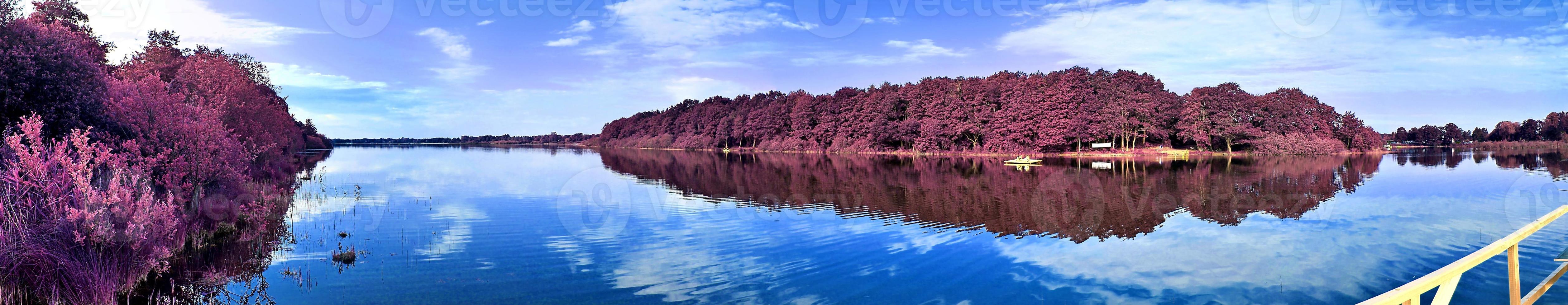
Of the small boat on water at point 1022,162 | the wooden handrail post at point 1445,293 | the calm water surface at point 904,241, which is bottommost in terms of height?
the calm water surface at point 904,241

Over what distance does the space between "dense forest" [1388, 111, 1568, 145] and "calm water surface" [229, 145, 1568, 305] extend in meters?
139

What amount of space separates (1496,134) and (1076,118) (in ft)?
453

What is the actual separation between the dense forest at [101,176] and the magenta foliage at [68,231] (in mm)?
25

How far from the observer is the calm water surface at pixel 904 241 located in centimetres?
1052

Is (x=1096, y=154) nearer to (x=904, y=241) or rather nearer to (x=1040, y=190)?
(x=1040, y=190)

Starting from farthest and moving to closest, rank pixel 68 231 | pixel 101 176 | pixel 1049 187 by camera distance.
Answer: pixel 1049 187 < pixel 101 176 < pixel 68 231

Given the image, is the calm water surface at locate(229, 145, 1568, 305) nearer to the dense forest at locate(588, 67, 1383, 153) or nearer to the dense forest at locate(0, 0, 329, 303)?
the dense forest at locate(0, 0, 329, 303)

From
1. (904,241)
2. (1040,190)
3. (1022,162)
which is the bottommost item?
(904,241)

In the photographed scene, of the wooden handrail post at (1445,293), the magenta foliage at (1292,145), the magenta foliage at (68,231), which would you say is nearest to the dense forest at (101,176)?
the magenta foliage at (68,231)

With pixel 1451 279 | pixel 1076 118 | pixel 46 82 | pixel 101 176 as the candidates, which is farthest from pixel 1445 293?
pixel 1076 118

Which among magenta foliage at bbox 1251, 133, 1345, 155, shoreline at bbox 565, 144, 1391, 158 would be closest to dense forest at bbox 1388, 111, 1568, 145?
shoreline at bbox 565, 144, 1391, 158

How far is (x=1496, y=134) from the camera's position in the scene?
480 feet

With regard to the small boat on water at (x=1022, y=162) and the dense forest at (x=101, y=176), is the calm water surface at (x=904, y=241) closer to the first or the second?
the dense forest at (x=101, y=176)

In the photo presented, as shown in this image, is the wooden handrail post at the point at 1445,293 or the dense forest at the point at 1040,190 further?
the dense forest at the point at 1040,190
